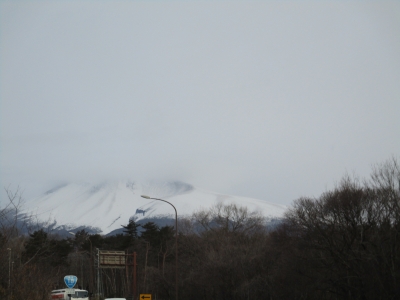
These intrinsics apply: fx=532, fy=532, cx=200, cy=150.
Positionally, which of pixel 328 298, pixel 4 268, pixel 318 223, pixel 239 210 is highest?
pixel 239 210

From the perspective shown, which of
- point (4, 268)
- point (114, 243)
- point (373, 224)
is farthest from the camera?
point (114, 243)

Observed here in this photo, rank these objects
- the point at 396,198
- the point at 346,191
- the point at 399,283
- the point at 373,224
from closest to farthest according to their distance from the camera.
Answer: the point at 399,283, the point at 396,198, the point at 373,224, the point at 346,191

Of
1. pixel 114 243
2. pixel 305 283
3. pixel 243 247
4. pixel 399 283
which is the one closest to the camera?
pixel 399 283

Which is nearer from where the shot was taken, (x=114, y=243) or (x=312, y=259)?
(x=312, y=259)

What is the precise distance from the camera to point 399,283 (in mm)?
33156

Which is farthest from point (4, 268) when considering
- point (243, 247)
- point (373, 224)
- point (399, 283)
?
point (243, 247)

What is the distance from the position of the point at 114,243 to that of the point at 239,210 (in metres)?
22.5

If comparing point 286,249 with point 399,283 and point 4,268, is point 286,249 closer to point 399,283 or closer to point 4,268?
point 399,283

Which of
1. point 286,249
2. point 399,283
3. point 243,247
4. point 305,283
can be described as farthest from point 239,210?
point 399,283

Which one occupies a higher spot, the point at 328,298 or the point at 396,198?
the point at 396,198

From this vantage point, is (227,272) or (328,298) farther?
(227,272)

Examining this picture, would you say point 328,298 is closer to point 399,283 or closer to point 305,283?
point 305,283

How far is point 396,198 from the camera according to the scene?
1412 inches

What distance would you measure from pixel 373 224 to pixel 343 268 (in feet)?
13.8
